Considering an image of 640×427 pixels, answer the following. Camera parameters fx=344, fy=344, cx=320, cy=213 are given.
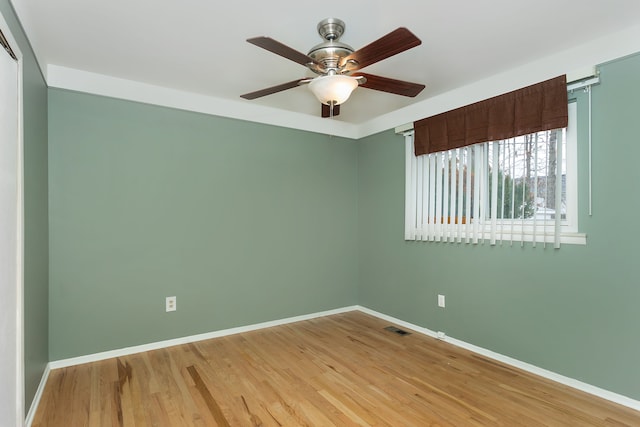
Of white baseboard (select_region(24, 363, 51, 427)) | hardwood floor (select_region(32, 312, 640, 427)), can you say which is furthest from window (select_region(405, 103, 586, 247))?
white baseboard (select_region(24, 363, 51, 427))

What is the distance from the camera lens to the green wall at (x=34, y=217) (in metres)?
1.88

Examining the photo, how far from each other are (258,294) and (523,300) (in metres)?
2.31

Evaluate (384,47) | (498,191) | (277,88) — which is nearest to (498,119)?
(498,191)

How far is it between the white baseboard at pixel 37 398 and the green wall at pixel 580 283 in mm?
2948

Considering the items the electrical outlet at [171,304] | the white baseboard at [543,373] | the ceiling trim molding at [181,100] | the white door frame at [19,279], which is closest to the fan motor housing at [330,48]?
the white door frame at [19,279]

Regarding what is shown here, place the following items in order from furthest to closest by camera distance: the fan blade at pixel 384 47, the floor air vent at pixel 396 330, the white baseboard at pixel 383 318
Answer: the floor air vent at pixel 396 330 < the white baseboard at pixel 383 318 < the fan blade at pixel 384 47

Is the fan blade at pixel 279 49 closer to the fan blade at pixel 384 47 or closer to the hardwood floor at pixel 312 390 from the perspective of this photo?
the fan blade at pixel 384 47

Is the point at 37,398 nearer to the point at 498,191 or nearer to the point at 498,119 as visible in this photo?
the point at 498,191

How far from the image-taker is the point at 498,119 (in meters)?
2.65

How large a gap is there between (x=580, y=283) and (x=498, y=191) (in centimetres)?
84

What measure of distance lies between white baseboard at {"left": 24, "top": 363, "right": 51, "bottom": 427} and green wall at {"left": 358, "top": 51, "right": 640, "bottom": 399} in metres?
2.95

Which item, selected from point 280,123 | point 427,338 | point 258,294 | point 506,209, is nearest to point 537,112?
point 506,209

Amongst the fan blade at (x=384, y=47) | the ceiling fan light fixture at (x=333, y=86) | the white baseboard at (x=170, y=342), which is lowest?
the white baseboard at (x=170, y=342)

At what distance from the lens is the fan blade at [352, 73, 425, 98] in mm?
2018
